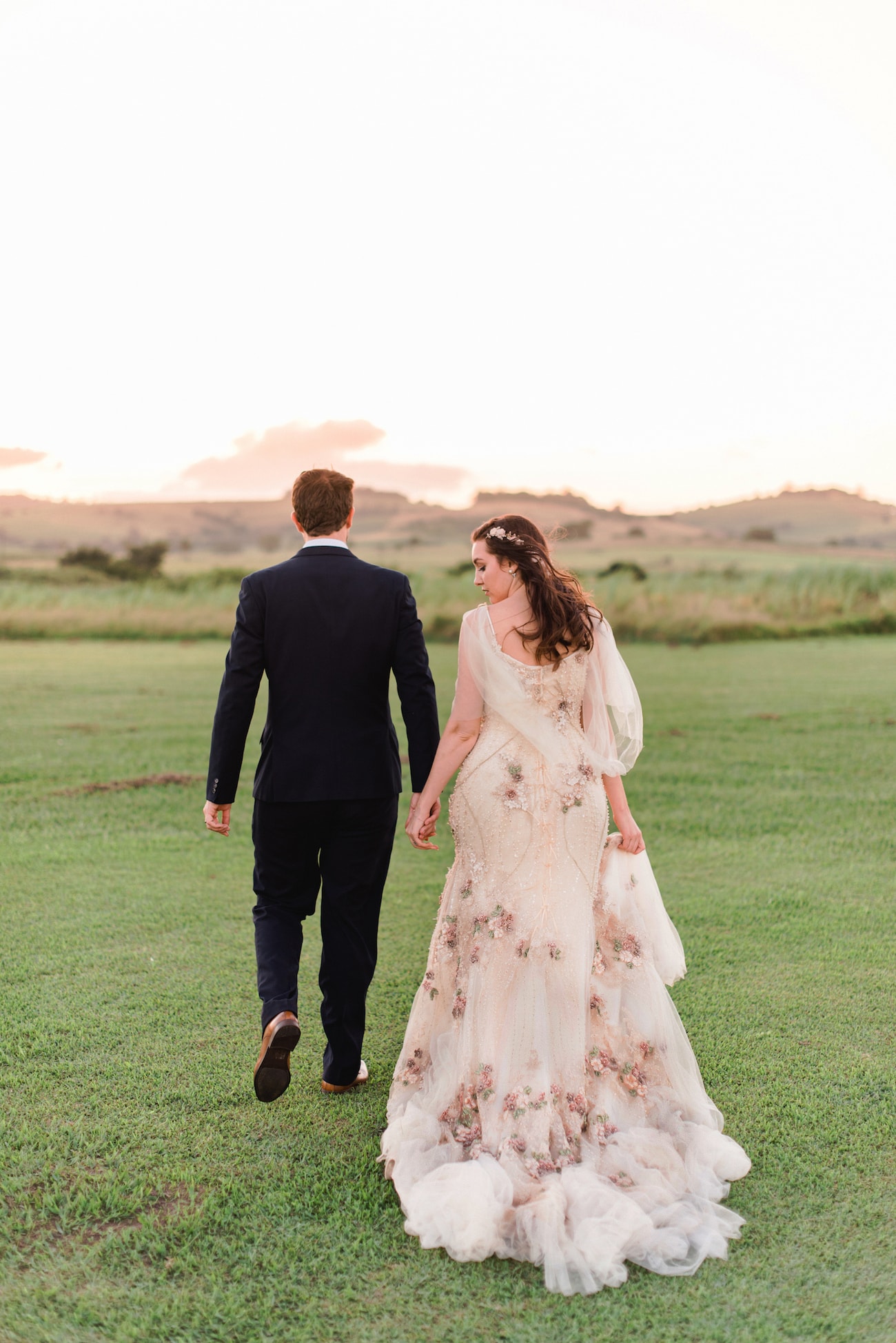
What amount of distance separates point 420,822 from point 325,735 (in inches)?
16.9

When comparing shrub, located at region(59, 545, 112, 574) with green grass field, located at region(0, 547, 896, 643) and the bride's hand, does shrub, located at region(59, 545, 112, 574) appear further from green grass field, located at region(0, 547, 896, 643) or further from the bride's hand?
the bride's hand

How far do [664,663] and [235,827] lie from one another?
13.2 m

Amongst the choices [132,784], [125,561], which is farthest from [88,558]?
[132,784]

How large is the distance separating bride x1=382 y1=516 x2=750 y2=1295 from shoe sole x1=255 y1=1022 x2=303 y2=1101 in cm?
36

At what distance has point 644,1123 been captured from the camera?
10.7 feet

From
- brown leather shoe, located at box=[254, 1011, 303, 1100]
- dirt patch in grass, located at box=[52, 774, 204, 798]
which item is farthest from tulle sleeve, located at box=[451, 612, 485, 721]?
dirt patch in grass, located at box=[52, 774, 204, 798]

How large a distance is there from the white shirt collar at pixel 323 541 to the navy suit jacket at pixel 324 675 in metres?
0.02

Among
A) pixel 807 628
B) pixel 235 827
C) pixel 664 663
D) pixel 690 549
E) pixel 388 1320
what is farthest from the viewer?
pixel 690 549

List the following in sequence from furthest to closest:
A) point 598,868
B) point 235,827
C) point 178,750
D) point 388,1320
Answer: point 178,750
point 235,827
point 598,868
point 388,1320

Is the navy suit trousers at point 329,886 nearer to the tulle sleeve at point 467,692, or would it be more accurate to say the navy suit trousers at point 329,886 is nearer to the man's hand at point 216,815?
the man's hand at point 216,815

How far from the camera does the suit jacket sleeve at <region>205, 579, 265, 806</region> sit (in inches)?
134

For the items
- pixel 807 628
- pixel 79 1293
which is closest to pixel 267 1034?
pixel 79 1293

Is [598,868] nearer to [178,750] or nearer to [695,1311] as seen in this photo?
[695,1311]

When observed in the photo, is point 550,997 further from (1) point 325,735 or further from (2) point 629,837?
(1) point 325,735
